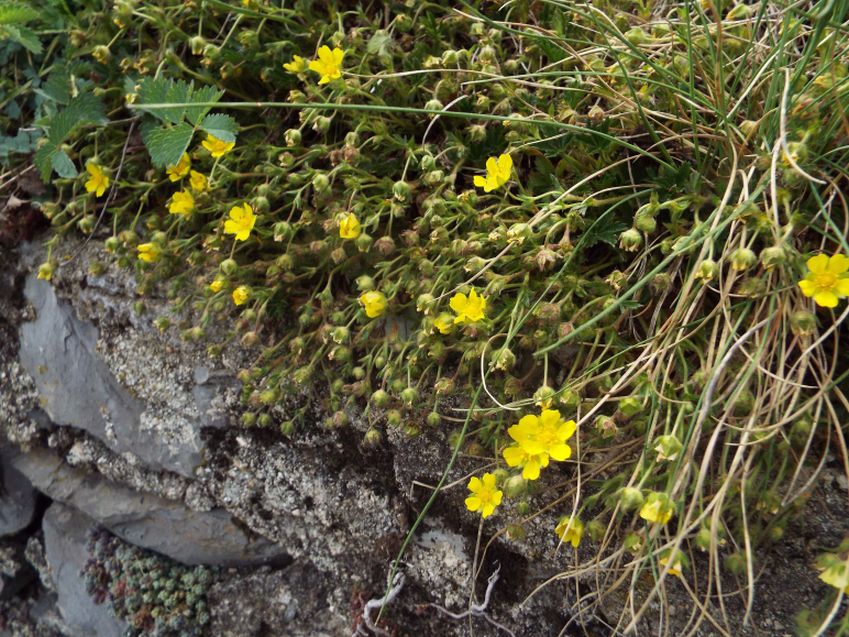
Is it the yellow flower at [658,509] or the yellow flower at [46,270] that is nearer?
the yellow flower at [658,509]

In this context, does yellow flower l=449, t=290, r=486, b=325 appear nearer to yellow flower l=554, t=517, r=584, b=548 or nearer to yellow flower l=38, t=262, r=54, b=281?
yellow flower l=554, t=517, r=584, b=548

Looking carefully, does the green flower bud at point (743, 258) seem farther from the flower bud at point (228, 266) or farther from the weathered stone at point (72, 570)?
the weathered stone at point (72, 570)

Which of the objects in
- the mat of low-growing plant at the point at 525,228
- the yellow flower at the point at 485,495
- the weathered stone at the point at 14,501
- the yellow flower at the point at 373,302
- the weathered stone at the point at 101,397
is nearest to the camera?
the mat of low-growing plant at the point at 525,228

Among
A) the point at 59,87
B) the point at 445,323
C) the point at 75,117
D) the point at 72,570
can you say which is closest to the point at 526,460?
the point at 445,323

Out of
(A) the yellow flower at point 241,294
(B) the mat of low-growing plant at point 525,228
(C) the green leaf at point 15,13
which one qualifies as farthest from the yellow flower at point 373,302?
(C) the green leaf at point 15,13

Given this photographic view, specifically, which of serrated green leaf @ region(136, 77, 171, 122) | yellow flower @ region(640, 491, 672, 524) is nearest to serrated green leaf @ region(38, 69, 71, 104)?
serrated green leaf @ region(136, 77, 171, 122)

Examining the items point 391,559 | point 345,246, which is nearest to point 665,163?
point 345,246
